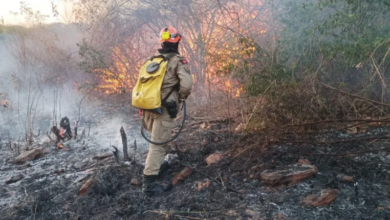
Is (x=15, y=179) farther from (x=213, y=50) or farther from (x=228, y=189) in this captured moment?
(x=213, y=50)

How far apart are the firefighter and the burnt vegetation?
0.23 m

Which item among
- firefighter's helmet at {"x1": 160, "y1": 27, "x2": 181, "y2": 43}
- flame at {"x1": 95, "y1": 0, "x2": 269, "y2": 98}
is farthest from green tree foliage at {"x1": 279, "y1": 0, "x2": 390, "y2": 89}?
firefighter's helmet at {"x1": 160, "y1": 27, "x2": 181, "y2": 43}

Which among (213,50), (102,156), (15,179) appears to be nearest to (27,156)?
(15,179)

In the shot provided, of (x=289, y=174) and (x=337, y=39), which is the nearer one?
(x=289, y=174)

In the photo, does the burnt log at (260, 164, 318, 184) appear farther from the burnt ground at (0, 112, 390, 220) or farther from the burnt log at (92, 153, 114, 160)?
the burnt log at (92, 153, 114, 160)

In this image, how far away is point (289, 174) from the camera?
2930 mm

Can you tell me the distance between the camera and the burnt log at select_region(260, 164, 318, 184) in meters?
2.92

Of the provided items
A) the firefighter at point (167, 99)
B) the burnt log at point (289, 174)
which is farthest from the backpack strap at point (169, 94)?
the burnt log at point (289, 174)

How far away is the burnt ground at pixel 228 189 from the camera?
102 inches

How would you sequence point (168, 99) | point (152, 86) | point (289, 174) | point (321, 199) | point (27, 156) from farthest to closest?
point (27, 156)
point (168, 99)
point (152, 86)
point (289, 174)
point (321, 199)

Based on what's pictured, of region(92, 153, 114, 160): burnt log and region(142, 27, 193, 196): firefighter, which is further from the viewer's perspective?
region(92, 153, 114, 160): burnt log

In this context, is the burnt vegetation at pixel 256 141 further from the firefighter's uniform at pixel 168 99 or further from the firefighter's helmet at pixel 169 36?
the firefighter's helmet at pixel 169 36

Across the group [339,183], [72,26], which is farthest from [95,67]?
[339,183]

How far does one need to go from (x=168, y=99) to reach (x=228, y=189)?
1.15 m
